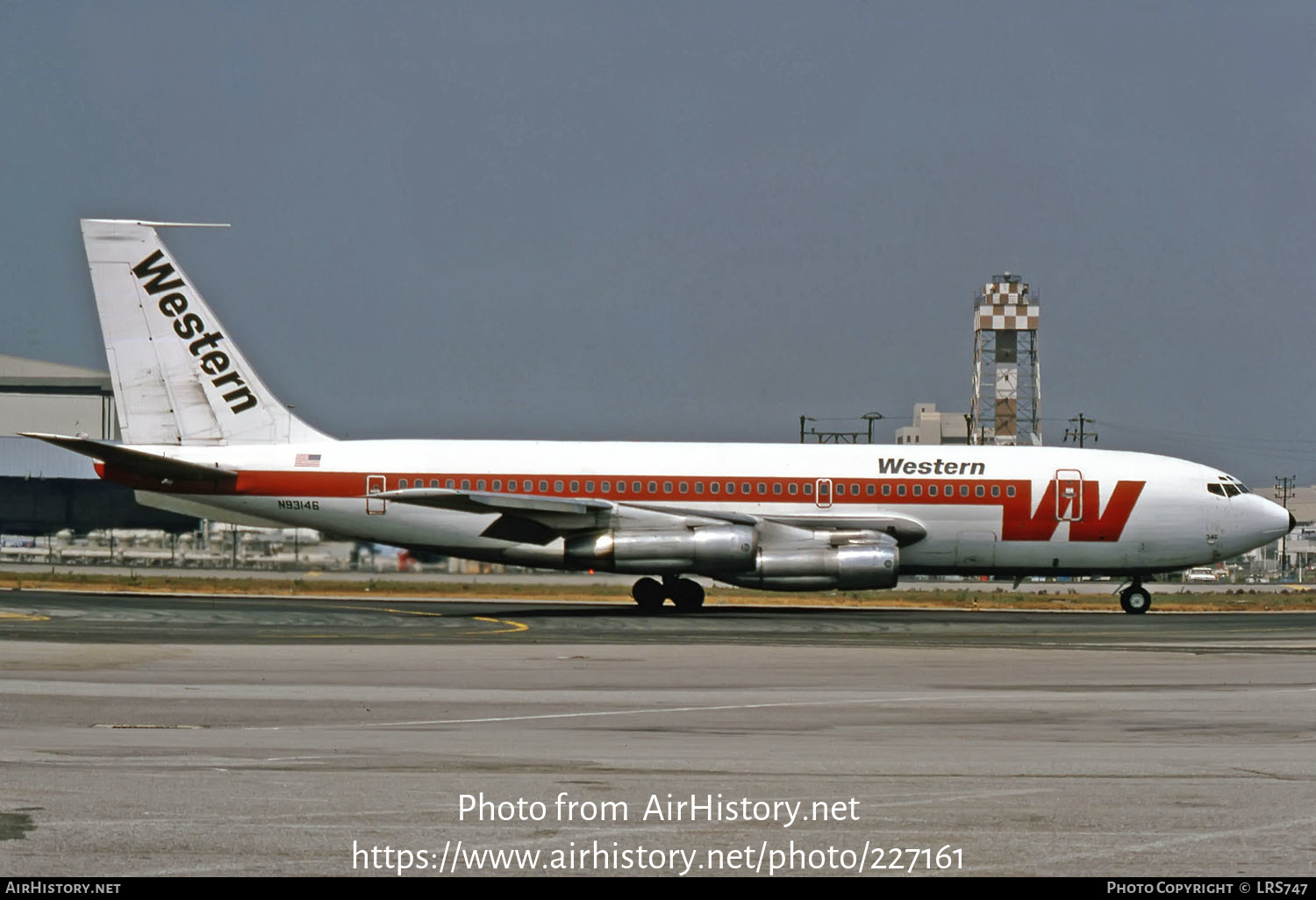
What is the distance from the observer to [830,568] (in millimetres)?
37969

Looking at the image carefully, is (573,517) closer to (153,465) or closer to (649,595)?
(649,595)

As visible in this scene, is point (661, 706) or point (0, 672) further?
point (0, 672)

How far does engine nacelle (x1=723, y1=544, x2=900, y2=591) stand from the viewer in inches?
1491

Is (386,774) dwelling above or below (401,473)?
below

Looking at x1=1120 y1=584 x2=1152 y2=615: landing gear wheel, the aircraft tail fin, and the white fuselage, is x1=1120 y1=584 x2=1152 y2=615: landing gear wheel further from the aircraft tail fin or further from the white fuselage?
the aircraft tail fin

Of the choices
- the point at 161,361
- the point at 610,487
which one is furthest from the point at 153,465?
the point at 610,487

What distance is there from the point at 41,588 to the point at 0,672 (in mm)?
26749

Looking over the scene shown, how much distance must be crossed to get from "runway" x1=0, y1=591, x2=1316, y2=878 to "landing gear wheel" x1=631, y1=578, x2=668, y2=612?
12398 mm

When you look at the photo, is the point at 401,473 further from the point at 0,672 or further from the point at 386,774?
the point at 386,774

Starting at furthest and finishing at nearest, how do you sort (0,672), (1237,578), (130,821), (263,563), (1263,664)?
(1237,578)
(263,563)
(1263,664)
(0,672)
(130,821)

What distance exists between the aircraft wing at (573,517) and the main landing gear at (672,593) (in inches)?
90.5

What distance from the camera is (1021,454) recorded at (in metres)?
41.6

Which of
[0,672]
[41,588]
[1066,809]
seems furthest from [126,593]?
[1066,809]

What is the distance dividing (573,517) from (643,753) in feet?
81.5
